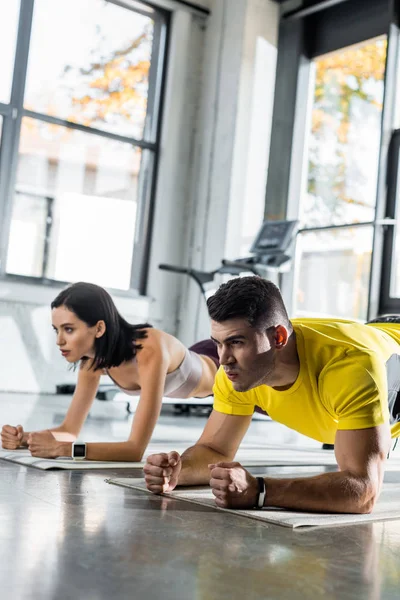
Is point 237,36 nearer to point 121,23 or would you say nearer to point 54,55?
point 121,23

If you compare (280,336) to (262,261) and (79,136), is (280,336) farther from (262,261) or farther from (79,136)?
(79,136)

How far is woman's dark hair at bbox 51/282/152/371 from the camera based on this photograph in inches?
99.7

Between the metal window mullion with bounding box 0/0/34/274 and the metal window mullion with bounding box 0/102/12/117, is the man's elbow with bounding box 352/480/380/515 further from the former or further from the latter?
the metal window mullion with bounding box 0/102/12/117

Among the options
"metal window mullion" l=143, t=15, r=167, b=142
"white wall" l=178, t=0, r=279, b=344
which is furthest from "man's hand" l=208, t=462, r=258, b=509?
"metal window mullion" l=143, t=15, r=167, b=142

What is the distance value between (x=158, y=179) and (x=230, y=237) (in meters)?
0.87

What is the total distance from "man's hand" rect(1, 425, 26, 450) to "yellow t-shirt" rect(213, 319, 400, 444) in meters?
0.87

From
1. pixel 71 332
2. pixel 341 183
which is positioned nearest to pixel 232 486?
pixel 71 332

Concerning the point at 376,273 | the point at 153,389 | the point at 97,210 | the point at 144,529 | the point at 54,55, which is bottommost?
the point at 144,529

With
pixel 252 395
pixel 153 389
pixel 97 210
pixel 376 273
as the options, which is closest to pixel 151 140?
pixel 97 210

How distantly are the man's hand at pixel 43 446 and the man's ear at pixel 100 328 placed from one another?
38 cm

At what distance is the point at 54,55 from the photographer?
6.13 m

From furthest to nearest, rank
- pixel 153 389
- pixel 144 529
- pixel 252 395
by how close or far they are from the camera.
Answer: pixel 153 389, pixel 252 395, pixel 144 529

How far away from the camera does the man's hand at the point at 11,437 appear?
8.54ft

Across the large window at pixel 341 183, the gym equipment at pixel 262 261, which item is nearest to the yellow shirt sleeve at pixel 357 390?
the gym equipment at pixel 262 261
